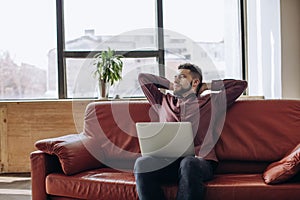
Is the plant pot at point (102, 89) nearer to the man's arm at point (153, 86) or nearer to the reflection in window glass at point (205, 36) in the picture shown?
the reflection in window glass at point (205, 36)

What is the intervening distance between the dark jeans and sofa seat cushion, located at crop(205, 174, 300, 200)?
0.08 metres

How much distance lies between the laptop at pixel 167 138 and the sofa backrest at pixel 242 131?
31 cm

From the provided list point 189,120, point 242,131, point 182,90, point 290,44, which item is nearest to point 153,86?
point 182,90

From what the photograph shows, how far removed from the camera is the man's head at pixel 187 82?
8.98 feet

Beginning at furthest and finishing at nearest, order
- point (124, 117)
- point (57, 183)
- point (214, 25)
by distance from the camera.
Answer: point (214, 25) → point (124, 117) → point (57, 183)

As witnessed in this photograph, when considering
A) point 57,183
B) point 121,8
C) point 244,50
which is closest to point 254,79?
point 244,50

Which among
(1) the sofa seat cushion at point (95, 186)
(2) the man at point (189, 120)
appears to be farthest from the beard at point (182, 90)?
(1) the sofa seat cushion at point (95, 186)

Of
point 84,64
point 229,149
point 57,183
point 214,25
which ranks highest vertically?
point 214,25

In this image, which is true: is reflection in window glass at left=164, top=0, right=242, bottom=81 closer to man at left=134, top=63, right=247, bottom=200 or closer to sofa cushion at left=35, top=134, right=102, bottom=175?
man at left=134, top=63, right=247, bottom=200

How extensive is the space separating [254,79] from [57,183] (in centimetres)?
283

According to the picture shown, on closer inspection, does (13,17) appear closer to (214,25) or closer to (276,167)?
(214,25)

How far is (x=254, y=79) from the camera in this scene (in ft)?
14.9

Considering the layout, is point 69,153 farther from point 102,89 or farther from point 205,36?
point 205,36

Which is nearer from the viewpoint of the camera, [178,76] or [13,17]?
[178,76]
